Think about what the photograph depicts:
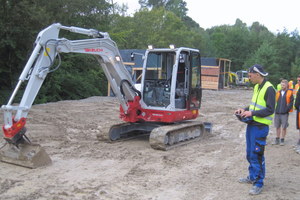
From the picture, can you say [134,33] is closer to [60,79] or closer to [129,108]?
[60,79]

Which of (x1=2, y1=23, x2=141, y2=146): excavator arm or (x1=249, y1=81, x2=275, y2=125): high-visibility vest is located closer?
(x1=249, y1=81, x2=275, y2=125): high-visibility vest

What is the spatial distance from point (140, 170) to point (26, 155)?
204 centimetres

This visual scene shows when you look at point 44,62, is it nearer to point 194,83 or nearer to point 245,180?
point 245,180

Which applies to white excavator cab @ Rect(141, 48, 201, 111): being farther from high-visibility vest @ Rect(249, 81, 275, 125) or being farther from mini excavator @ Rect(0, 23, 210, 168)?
high-visibility vest @ Rect(249, 81, 275, 125)

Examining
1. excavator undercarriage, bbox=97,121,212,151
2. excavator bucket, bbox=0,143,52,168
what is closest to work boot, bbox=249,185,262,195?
excavator undercarriage, bbox=97,121,212,151

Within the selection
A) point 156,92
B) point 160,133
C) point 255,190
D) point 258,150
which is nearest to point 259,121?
point 258,150

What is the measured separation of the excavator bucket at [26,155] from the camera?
5988mm

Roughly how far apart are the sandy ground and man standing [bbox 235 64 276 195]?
315 mm

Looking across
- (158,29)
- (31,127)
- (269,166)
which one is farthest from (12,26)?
(158,29)

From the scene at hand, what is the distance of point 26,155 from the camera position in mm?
6020

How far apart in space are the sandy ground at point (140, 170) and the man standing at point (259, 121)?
0.31m

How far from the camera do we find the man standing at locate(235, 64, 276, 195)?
498 cm

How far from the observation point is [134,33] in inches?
1551

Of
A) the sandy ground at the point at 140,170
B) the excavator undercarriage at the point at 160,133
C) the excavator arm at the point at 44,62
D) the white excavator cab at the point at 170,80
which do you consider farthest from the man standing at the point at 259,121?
the excavator arm at the point at 44,62
